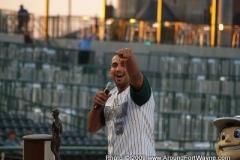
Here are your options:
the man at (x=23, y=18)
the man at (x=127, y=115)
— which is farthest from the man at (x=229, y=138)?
the man at (x=23, y=18)

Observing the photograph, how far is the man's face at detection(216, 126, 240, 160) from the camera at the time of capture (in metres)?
10.2

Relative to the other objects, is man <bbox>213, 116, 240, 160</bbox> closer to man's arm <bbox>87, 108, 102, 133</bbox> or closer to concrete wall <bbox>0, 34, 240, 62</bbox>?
man's arm <bbox>87, 108, 102, 133</bbox>

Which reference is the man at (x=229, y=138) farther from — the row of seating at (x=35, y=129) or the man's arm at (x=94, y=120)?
the row of seating at (x=35, y=129)

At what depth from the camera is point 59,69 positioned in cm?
2912

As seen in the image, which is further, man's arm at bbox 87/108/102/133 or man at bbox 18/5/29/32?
man at bbox 18/5/29/32

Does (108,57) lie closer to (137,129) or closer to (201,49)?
(201,49)

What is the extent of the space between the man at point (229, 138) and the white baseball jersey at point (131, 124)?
3.55ft

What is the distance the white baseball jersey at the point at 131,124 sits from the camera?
927cm

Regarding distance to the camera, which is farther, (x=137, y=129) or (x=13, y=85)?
(x=13, y=85)

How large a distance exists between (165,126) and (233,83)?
7.31 meters

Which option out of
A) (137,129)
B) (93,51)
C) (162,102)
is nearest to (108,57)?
(93,51)

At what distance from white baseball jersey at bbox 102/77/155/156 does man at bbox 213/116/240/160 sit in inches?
42.6

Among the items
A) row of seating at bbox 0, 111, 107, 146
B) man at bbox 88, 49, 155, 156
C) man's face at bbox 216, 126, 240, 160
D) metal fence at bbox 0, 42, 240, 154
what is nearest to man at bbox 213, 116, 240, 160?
man's face at bbox 216, 126, 240, 160

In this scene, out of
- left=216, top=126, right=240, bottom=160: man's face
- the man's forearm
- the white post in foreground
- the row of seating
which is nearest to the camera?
the man's forearm
